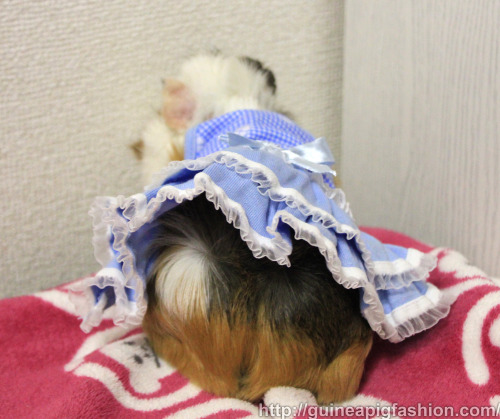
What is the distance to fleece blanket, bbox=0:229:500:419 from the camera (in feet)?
2.87

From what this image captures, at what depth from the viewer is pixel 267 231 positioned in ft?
2.60

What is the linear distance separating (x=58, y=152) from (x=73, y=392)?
712mm

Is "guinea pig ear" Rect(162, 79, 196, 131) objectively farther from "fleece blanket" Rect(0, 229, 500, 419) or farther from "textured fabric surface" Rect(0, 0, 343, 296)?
"fleece blanket" Rect(0, 229, 500, 419)

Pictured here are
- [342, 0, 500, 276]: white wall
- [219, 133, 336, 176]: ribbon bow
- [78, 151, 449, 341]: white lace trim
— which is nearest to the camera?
[78, 151, 449, 341]: white lace trim

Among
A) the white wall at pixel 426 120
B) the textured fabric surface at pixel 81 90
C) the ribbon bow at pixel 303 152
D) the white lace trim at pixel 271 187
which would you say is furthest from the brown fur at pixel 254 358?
the textured fabric surface at pixel 81 90

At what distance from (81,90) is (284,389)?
93 centimetres

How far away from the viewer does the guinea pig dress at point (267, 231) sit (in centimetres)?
80

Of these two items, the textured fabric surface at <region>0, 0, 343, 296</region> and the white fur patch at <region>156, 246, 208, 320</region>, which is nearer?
the white fur patch at <region>156, 246, 208, 320</region>

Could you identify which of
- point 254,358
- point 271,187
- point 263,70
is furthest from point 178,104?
point 254,358

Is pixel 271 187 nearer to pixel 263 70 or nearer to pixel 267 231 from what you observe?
pixel 267 231

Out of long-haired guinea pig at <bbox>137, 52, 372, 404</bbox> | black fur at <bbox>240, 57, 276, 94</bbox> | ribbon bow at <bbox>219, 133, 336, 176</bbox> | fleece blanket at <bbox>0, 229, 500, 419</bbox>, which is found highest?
black fur at <bbox>240, 57, 276, 94</bbox>

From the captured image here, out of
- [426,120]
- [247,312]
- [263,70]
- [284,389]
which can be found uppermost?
[263,70]

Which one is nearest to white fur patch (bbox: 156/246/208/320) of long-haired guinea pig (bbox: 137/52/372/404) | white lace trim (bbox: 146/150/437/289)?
long-haired guinea pig (bbox: 137/52/372/404)

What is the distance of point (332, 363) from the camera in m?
0.90
